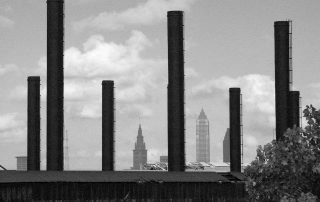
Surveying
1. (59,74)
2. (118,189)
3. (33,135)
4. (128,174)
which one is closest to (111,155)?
(33,135)

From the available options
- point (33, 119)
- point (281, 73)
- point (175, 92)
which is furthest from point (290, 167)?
point (33, 119)

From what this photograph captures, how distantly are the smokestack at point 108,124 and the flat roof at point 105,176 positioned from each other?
13.4 meters

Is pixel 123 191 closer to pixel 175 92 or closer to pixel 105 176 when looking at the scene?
pixel 105 176

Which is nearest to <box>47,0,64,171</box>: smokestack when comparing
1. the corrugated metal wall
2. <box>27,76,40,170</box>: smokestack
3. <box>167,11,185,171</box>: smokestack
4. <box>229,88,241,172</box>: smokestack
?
<box>27,76,40,170</box>: smokestack

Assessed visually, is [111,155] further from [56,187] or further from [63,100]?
[56,187]

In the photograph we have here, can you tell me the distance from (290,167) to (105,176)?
21045 mm

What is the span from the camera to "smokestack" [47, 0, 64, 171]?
60375mm

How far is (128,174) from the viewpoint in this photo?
5347cm

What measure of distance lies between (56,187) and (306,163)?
60.3ft

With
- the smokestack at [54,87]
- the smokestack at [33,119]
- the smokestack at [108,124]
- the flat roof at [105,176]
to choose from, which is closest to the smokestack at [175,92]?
the flat roof at [105,176]

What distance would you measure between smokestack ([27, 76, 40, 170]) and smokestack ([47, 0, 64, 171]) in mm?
7590

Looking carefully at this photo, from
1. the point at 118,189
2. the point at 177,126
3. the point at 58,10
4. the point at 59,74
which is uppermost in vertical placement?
the point at 58,10

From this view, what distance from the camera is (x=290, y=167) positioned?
32.7 m

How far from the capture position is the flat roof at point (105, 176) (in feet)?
153
